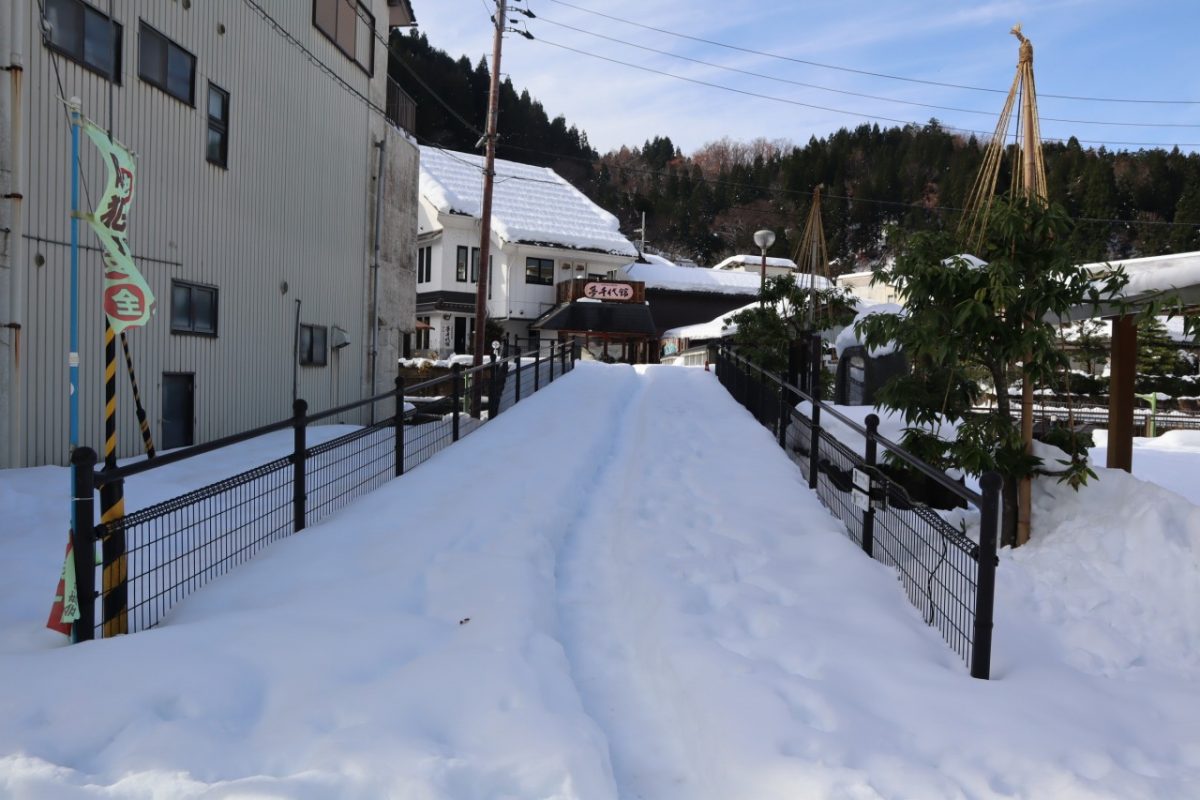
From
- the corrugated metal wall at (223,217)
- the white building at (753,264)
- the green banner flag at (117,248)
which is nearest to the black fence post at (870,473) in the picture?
the green banner flag at (117,248)

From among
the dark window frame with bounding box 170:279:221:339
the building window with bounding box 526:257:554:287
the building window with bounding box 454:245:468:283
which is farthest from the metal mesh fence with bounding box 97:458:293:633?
the building window with bounding box 526:257:554:287

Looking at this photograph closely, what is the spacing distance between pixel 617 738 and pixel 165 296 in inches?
390

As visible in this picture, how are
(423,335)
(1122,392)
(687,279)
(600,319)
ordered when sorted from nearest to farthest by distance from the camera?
(1122,392) → (600,319) → (423,335) → (687,279)

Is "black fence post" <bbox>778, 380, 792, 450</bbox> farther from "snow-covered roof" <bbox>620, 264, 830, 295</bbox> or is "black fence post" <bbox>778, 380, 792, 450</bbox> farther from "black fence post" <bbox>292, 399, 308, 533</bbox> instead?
"snow-covered roof" <bbox>620, 264, 830, 295</bbox>

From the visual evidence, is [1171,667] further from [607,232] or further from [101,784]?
[607,232]

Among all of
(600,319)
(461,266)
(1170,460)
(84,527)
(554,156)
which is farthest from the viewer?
(554,156)

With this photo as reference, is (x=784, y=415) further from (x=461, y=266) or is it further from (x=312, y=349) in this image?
(x=461, y=266)

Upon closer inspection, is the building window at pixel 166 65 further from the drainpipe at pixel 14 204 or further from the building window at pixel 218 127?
the drainpipe at pixel 14 204

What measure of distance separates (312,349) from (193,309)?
135 inches

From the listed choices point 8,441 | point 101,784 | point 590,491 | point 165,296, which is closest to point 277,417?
point 165,296

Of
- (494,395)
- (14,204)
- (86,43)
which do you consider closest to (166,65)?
(86,43)

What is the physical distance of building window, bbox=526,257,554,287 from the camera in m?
34.9

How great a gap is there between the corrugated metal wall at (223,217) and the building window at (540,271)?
700 inches

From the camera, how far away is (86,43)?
9391mm
